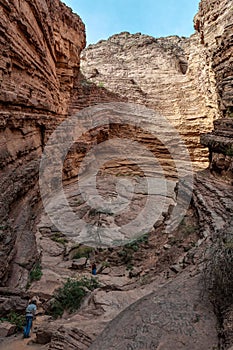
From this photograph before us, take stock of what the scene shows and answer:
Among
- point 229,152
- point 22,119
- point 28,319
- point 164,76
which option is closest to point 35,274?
point 28,319

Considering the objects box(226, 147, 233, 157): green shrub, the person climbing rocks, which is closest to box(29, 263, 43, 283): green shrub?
the person climbing rocks

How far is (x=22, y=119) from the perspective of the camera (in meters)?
9.95

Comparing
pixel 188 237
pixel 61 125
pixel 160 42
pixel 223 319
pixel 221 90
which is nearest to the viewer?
pixel 223 319

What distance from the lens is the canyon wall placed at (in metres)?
7.98

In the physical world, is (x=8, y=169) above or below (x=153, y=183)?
above

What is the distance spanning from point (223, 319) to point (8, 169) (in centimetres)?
733

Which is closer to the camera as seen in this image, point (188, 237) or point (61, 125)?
Result: point (188, 237)

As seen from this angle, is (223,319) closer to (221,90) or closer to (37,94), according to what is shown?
(221,90)

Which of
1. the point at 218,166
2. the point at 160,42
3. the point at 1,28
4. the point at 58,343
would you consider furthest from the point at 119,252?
the point at 160,42

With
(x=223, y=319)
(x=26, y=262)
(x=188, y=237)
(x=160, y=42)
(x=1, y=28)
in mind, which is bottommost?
(x=26, y=262)

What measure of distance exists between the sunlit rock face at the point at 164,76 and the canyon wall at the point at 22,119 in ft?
38.5

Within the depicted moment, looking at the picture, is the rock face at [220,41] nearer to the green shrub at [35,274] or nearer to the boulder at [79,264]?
the boulder at [79,264]

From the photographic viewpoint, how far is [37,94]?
11852mm

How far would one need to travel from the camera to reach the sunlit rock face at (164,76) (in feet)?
72.1
